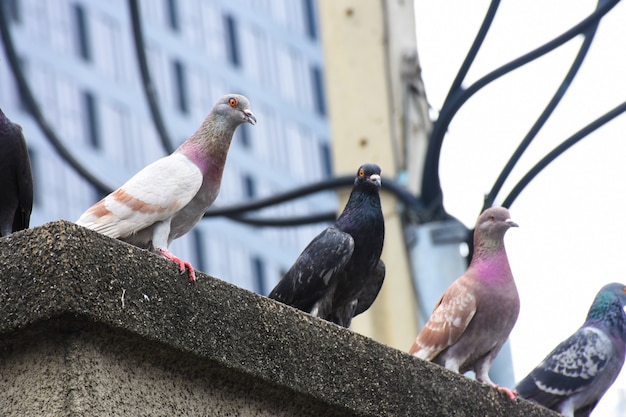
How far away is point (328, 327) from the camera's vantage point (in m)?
4.09

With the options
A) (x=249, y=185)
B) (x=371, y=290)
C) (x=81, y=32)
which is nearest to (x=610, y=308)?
(x=371, y=290)

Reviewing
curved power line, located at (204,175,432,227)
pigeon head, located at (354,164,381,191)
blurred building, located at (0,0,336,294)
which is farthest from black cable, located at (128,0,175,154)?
blurred building, located at (0,0,336,294)

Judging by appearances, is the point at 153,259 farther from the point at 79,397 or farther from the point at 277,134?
the point at 277,134

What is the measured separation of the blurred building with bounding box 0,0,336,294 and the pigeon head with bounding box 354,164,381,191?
64.1 m

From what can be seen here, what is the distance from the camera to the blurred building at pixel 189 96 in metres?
75.3

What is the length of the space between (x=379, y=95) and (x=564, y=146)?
1.25 metres

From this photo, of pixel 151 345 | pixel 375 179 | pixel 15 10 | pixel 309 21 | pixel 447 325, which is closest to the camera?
pixel 151 345

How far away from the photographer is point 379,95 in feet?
28.5

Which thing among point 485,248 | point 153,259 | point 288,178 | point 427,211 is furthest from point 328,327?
point 288,178

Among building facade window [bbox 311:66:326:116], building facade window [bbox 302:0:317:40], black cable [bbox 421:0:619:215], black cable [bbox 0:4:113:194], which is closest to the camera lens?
black cable [bbox 421:0:619:215]

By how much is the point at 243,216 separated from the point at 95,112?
69.5m

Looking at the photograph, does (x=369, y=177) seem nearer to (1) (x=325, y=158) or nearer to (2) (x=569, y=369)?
(2) (x=569, y=369)

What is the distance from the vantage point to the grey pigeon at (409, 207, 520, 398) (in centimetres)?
707

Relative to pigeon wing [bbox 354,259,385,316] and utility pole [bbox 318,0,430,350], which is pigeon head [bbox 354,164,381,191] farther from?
utility pole [bbox 318,0,430,350]
